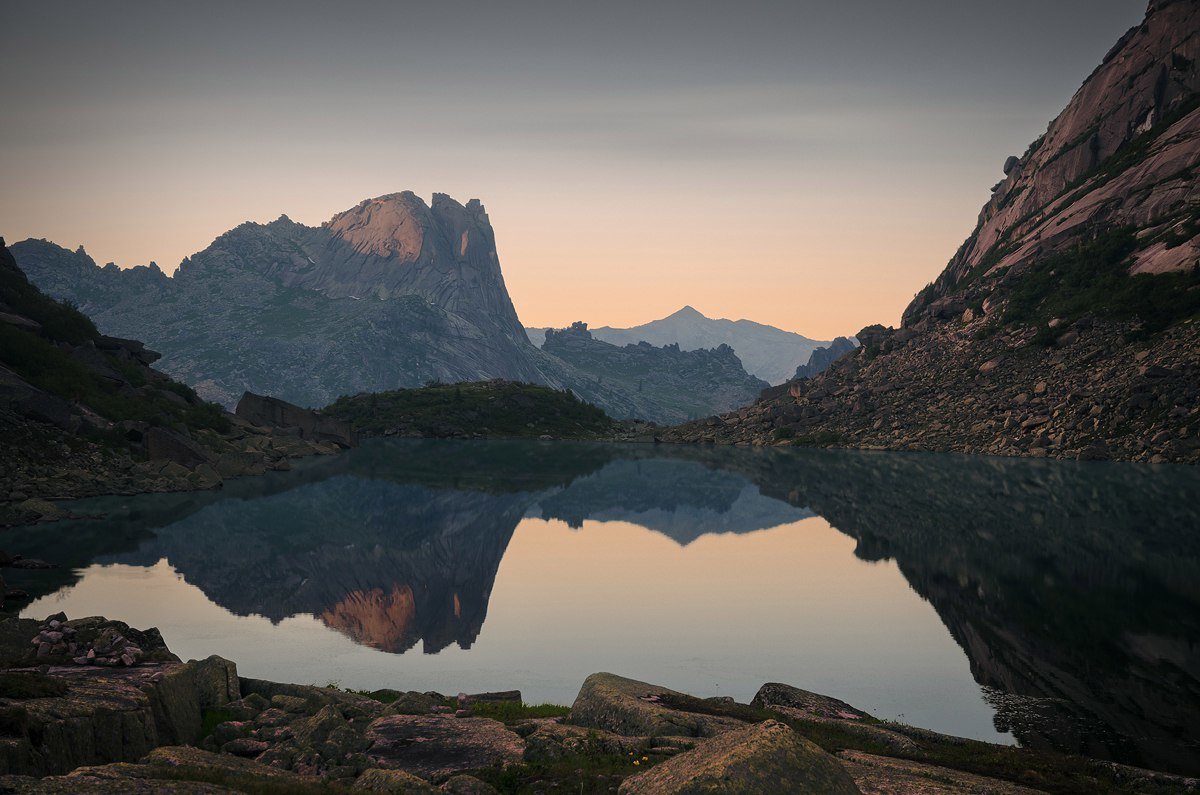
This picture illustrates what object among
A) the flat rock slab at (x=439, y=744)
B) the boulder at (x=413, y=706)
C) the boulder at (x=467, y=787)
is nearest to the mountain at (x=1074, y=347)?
the boulder at (x=413, y=706)

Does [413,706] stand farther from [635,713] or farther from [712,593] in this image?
[712,593]

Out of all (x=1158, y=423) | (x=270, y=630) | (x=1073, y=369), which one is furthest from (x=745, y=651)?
(x=1073, y=369)

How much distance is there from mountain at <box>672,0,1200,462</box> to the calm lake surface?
39.3 m

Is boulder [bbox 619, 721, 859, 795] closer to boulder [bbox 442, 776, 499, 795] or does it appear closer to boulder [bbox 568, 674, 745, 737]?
boulder [bbox 442, 776, 499, 795]

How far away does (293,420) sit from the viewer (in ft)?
527

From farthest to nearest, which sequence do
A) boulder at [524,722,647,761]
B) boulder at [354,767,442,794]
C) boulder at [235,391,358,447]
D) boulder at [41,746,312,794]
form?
boulder at [235,391,358,447], boulder at [524,722,647,761], boulder at [354,767,442,794], boulder at [41,746,312,794]

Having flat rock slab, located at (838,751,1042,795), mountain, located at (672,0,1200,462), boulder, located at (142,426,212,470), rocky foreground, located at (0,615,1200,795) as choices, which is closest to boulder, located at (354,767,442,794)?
rocky foreground, located at (0,615,1200,795)

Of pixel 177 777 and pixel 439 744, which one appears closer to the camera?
pixel 177 777

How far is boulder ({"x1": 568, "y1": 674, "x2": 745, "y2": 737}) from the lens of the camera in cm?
1959

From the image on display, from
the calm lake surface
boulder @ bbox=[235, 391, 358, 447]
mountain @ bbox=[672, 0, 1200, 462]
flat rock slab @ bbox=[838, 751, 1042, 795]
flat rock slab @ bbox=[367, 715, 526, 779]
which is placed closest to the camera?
flat rock slab @ bbox=[838, 751, 1042, 795]

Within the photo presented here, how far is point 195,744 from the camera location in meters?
20.2

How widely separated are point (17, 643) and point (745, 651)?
24700 mm

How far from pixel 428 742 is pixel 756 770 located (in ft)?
31.9

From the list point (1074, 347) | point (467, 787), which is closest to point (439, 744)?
point (467, 787)
